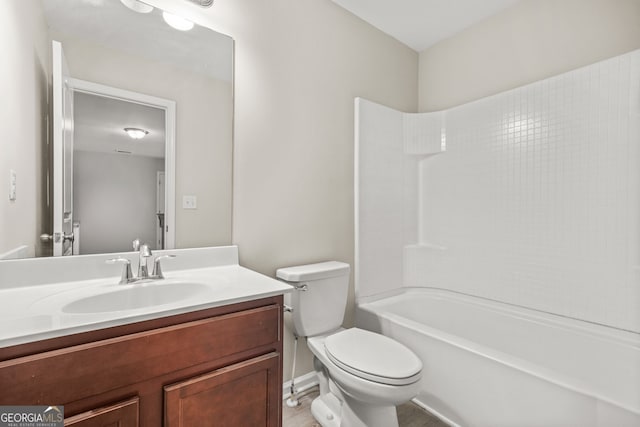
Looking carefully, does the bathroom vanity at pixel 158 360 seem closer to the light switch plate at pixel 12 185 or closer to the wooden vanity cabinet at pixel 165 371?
the wooden vanity cabinet at pixel 165 371

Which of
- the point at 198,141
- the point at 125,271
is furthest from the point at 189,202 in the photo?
the point at 125,271

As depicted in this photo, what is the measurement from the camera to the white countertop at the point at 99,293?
0.78m

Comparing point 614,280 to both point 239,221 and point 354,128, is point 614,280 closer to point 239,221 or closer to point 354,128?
point 354,128

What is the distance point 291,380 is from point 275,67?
186 centimetres

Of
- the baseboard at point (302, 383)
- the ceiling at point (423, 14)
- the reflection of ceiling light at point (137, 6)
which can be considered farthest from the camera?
the ceiling at point (423, 14)

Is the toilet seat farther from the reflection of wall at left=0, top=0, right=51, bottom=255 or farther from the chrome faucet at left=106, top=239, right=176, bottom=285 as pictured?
the reflection of wall at left=0, top=0, right=51, bottom=255

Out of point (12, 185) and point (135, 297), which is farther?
point (135, 297)

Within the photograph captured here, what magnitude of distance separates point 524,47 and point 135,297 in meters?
2.65

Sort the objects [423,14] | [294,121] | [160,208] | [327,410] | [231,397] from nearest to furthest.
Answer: [231,397] → [160,208] → [327,410] → [294,121] → [423,14]

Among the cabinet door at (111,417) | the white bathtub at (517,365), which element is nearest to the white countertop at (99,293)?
the cabinet door at (111,417)

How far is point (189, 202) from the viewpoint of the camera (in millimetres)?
1528

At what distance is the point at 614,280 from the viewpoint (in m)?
1.65

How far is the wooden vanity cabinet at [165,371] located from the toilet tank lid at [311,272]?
0.44m

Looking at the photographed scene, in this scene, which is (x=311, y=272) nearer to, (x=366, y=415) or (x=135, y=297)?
(x=366, y=415)
